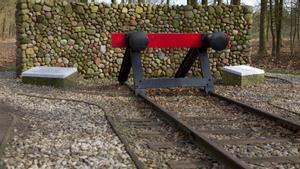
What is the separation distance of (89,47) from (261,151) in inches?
390

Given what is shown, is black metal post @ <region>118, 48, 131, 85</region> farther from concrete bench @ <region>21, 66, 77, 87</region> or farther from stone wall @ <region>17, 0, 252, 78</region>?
stone wall @ <region>17, 0, 252, 78</region>

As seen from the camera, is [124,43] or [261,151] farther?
[124,43]

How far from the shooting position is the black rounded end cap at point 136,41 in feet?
33.6

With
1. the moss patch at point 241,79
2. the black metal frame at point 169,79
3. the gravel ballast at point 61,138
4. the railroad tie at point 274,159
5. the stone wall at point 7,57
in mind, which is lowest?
the stone wall at point 7,57

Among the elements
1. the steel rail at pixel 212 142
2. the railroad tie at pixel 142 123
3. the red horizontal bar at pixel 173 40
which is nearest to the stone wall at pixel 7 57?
the red horizontal bar at pixel 173 40

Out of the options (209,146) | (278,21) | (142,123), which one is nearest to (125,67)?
(142,123)

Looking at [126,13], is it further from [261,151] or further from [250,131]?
[261,151]

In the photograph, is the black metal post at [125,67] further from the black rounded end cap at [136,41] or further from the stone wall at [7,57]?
the stone wall at [7,57]

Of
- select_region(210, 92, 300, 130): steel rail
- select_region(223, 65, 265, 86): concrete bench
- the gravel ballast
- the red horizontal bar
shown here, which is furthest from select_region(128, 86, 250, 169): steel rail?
select_region(223, 65, 265, 86): concrete bench

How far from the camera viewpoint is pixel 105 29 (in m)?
14.7

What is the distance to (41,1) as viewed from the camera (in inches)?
558

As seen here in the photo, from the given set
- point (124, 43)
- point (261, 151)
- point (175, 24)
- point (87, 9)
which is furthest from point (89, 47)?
point (261, 151)

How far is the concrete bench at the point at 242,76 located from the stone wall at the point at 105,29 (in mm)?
2276

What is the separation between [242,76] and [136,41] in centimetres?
361
